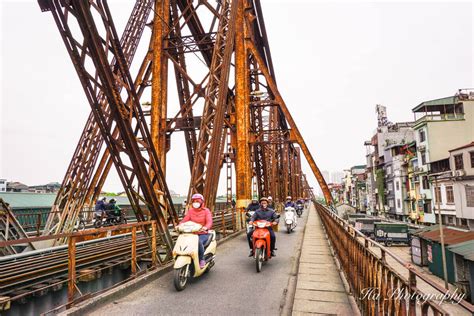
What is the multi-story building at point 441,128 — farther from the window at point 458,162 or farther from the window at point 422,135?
the window at point 458,162

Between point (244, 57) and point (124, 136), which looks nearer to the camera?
point (124, 136)

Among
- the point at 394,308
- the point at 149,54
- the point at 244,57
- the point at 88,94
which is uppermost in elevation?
the point at 244,57

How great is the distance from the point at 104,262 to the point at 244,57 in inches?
430

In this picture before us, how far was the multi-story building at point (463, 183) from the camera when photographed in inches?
1085

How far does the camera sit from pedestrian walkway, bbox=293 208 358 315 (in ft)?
12.9

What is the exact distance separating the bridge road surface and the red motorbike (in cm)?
29

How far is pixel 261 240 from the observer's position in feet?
21.3

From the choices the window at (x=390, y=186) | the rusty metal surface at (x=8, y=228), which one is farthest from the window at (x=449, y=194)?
the rusty metal surface at (x=8, y=228)

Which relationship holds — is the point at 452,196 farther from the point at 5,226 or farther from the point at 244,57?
the point at 5,226

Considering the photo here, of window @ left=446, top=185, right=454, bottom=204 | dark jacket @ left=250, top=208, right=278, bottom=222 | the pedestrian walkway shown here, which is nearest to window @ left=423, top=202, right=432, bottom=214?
window @ left=446, top=185, right=454, bottom=204

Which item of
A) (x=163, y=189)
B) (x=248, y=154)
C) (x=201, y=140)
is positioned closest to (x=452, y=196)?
(x=248, y=154)

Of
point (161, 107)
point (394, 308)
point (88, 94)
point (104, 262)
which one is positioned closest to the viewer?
point (394, 308)

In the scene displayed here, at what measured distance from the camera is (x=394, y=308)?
7.86 feet

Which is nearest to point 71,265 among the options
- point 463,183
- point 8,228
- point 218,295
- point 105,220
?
point 218,295
